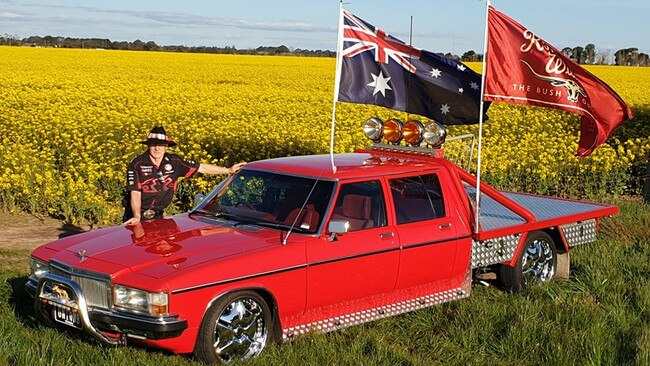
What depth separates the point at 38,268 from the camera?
6.41m

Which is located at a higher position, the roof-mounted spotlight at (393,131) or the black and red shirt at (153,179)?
the roof-mounted spotlight at (393,131)

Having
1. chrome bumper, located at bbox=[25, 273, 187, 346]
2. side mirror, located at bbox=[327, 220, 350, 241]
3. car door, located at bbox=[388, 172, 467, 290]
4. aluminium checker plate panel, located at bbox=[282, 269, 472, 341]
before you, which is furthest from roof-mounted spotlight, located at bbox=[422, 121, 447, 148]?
chrome bumper, located at bbox=[25, 273, 187, 346]

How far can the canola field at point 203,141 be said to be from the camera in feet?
Answer: 39.5

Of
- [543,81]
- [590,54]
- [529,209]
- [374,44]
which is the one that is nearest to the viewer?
[543,81]

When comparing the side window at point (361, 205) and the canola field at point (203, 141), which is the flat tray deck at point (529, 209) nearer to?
the side window at point (361, 205)

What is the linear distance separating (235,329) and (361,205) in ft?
4.81

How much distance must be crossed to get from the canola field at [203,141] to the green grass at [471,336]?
3.88 meters

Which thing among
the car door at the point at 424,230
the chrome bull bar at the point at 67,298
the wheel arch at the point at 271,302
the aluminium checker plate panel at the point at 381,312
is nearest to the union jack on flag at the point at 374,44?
the car door at the point at 424,230

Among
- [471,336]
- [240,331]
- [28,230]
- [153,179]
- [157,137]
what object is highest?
[157,137]

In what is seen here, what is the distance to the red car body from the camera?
222 inches

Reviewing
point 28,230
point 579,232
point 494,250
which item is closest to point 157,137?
point 494,250

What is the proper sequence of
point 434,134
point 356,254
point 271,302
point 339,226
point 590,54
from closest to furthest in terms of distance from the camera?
point 271,302 < point 339,226 < point 356,254 < point 434,134 < point 590,54

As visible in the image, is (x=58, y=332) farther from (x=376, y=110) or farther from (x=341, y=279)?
(x=376, y=110)

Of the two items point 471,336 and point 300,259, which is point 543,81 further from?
point 300,259
